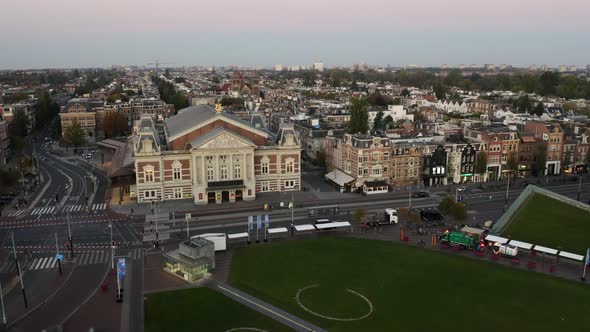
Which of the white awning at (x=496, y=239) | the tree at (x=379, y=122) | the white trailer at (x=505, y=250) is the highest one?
the tree at (x=379, y=122)

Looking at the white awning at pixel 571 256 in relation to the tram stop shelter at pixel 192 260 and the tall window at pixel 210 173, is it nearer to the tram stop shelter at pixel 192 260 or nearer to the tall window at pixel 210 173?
the tram stop shelter at pixel 192 260

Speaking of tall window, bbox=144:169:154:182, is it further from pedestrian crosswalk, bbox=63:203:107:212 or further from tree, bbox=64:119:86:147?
tree, bbox=64:119:86:147

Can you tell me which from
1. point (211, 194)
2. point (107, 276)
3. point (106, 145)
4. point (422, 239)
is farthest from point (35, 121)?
point (422, 239)

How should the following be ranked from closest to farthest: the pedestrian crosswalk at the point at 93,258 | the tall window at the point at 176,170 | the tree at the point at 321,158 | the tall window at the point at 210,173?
the pedestrian crosswalk at the point at 93,258 → the tall window at the point at 210,173 → the tall window at the point at 176,170 → the tree at the point at 321,158

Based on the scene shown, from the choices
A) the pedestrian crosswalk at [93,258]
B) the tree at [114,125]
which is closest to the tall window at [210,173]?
the pedestrian crosswalk at [93,258]

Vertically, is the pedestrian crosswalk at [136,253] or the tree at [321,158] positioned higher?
the tree at [321,158]

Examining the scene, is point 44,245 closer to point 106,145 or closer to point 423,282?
point 423,282

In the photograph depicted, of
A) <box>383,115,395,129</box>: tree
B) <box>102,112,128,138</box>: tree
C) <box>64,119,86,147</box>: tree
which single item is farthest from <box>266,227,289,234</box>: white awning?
<box>102,112,128,138</box>: tree
